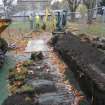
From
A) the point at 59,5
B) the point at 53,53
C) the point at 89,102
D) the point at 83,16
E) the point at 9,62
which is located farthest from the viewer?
the point at 59,5

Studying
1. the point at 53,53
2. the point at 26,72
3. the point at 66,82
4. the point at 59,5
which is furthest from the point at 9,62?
the point at 59,5

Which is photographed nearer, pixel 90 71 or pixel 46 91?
pixel 90 71

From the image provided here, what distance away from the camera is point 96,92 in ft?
23.8

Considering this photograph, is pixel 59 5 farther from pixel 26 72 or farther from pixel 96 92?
pixel 96 92

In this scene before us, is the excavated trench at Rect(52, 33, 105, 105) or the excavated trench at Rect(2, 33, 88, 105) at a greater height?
the excavated trench at Rect(52, 33, 105, 105)

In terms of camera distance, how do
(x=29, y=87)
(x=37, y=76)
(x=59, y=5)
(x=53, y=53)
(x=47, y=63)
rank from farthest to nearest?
1. (x=59, y=5)
2. (x=53, y=53)
3. (x=47, y=63)
4. (x=37, y=76)
5. (x=29, y=87)

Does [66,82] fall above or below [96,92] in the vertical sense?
below

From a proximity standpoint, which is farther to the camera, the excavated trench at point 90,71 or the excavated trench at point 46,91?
the excavated trench at point 46,91

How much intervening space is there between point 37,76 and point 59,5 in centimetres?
5641

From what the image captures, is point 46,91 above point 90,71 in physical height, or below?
below

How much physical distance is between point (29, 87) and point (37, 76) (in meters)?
1.86

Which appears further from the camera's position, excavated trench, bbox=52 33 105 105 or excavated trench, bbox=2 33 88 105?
excavated trench, bbox=2 33 88 105

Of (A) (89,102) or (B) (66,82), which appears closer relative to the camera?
(A) (89,102)

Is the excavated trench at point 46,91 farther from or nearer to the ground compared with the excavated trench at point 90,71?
nearer to the ground
